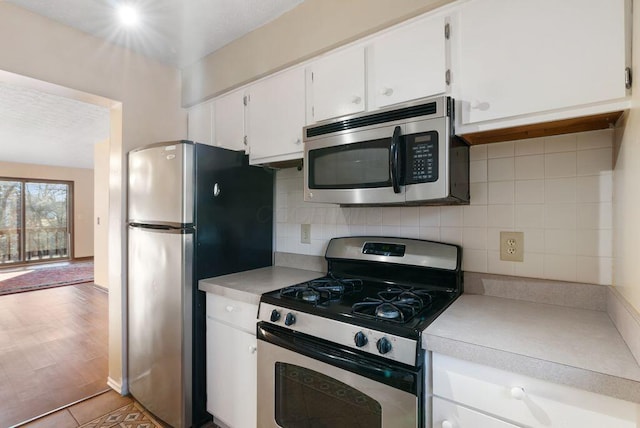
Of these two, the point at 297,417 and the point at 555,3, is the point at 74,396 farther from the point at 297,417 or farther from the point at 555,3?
the point at 555,3

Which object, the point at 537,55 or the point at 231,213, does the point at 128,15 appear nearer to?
the point at 231,213

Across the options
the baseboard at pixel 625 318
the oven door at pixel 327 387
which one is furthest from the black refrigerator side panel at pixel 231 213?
the baseboard at pixel 625 318

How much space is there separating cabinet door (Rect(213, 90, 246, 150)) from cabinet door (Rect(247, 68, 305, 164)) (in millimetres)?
80

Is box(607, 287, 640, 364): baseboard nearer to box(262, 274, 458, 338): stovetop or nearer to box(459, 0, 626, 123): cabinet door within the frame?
box(262, 274, 458, 338): stovetop

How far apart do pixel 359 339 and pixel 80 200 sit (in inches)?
365

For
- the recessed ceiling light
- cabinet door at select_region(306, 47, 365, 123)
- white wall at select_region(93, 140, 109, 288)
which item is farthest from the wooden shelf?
white wall at select_region(93, 140, 109, 288)

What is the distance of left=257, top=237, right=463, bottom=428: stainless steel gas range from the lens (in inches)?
41.9

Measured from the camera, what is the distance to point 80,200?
8.05 meters

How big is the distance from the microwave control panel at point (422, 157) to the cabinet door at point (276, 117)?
26.5 inches

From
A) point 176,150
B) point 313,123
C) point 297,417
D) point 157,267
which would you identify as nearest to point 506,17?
point 313,123

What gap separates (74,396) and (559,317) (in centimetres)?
285

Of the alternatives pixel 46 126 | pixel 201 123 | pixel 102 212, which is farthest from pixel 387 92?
pixel 102 212

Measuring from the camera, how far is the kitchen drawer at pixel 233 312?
1.57 m

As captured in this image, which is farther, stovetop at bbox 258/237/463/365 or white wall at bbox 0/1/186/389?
white wall at bbox 0/1/186/389
